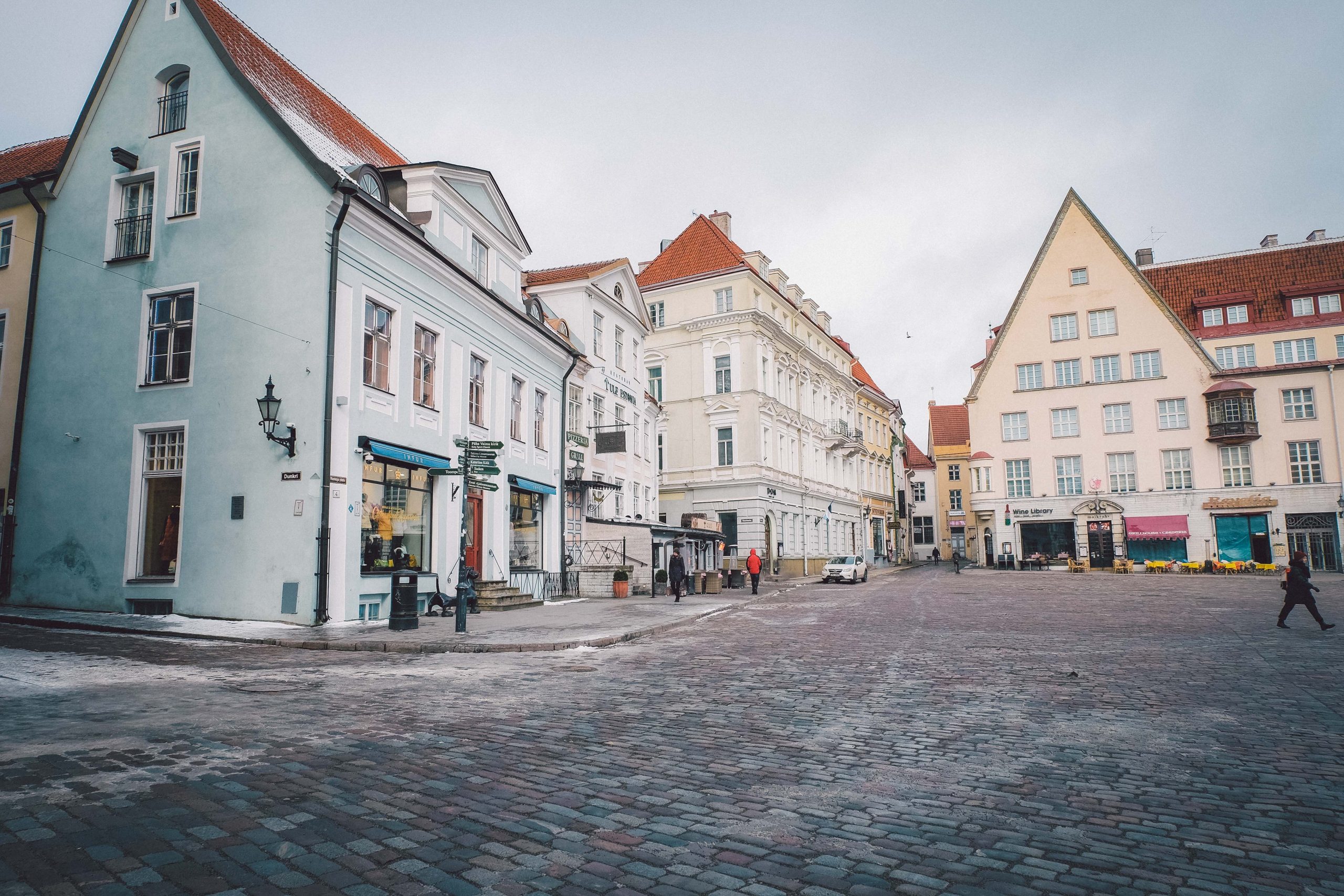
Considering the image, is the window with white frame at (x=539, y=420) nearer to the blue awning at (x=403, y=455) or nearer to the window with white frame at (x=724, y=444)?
the blue awning at (x=403, y=455)

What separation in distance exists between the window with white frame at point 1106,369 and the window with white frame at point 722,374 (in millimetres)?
24750

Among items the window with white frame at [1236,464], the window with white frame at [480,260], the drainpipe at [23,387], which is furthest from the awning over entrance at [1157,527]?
the drainpipe at [23,387]

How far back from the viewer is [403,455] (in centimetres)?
1841

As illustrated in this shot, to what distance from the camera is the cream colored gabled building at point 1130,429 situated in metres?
48.3

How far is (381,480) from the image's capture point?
18.1 metres

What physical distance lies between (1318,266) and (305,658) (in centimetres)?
6176

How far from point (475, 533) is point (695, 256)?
30.8 meters

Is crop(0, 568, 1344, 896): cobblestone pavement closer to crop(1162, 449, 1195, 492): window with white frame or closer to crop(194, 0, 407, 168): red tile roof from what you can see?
crop(194, 0, 407, 168): red tile roof

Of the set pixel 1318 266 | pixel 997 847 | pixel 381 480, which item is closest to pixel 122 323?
pixel 381 480

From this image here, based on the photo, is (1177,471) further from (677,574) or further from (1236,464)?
(677,574)

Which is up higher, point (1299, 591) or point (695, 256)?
point (695, 256)

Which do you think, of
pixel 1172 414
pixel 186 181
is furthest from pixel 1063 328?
pixel 186 181

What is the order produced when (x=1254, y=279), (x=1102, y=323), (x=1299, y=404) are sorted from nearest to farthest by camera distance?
(x=1299, y=404) → (x=1254, y=279) → (x=1102, y=323)

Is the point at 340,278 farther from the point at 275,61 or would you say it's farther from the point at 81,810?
the point at 81,810
